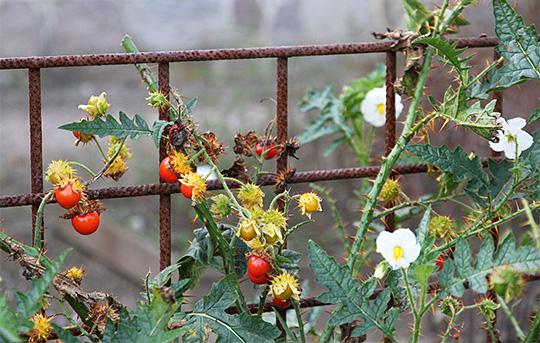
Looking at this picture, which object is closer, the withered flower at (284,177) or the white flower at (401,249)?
the white flower at (401,249)

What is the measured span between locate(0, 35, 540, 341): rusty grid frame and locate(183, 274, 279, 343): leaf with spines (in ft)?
0.65

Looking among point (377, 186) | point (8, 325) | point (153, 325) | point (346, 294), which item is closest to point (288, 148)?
point (377, 186)

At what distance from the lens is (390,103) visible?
3.85ft

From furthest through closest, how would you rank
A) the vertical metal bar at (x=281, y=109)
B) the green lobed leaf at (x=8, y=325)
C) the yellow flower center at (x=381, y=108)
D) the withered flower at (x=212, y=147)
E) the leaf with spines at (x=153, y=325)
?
the yellow flower center at (x=381, y=108) → the vertical metal bar at (x=281, y=109) → the withered flower at (x=212, y=147) → the leaf with spines at (x=153, y=325) → the green lobed leaf at (x=8, y=325)

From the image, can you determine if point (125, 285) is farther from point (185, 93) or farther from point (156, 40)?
point (156, 40)

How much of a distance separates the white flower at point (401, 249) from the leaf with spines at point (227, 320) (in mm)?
208

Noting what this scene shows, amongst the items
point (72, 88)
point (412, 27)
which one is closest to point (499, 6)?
point (412, 27)

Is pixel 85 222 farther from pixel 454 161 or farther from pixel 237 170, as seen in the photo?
pixel 454 161

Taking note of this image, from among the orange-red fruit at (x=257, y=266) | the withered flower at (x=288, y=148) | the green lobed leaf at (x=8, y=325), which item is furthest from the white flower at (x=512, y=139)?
the green lobed leaf at (x=8, y=325)

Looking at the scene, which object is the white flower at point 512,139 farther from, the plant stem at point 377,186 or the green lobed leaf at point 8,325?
the green lobed leaf at point 8,325

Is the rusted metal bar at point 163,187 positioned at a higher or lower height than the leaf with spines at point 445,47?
lower

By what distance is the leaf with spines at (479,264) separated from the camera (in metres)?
0.85

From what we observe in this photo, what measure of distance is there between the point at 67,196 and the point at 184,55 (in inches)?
12.4

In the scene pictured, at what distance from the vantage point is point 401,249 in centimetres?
91
